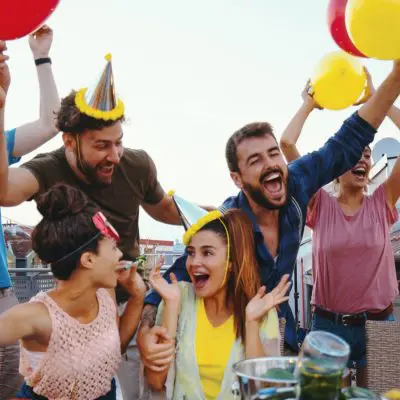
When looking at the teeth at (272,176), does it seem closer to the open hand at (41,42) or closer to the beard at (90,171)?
the beard at (90,171)

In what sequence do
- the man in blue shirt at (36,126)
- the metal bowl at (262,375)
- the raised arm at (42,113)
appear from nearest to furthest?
1. the metal bowl at (262,375)
2. the man in blue shirt at (36,126)
3. the raised arm at (42,113)

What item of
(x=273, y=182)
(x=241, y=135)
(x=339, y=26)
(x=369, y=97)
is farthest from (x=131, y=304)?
(x=369, y=97)

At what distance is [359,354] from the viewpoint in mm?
2666

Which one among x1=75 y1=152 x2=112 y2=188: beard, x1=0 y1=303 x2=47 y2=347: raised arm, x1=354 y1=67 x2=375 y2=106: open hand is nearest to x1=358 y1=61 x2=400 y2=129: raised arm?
x1=354 y1=67 x2=375 y2=106: open hand

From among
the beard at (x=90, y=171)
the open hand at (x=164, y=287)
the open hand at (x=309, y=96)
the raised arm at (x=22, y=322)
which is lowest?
the raised arm at (x=22, y=322)

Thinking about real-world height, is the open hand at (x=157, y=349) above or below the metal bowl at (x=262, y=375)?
below

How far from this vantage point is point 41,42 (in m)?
2.77

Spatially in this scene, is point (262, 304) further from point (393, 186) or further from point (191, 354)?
point (393, 186)

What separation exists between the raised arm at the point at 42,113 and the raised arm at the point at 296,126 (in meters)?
1.25

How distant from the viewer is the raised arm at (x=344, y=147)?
2.30 meters

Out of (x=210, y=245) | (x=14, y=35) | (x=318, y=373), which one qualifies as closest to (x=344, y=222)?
(x=210, y=245)

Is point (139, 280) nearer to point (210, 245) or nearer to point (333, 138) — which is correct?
point (210, 245)

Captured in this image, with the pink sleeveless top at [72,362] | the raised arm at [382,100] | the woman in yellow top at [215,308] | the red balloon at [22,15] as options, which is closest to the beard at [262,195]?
the woman in yellow top at [215,308]

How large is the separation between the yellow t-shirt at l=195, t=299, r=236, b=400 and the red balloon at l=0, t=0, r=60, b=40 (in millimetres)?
1335
